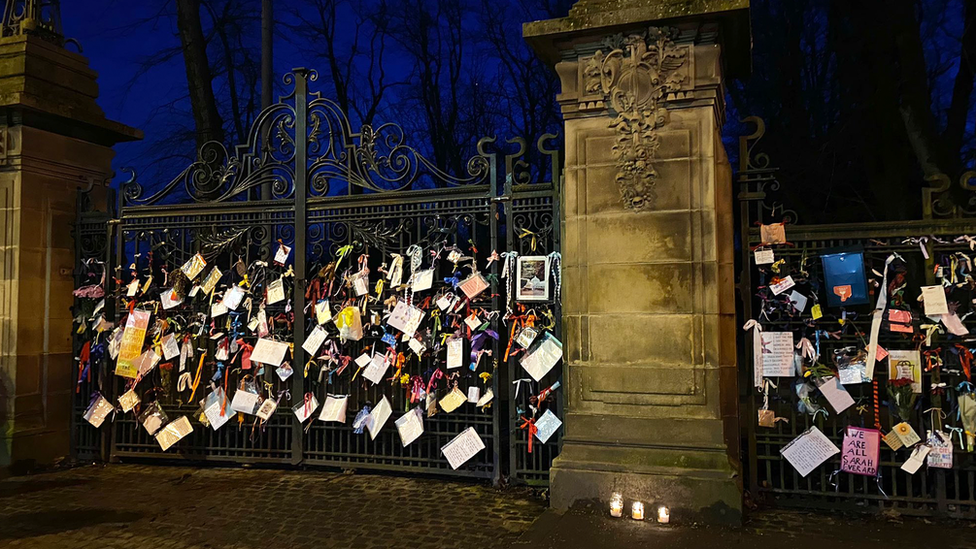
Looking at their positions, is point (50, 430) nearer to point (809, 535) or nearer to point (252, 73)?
point (809, 535)

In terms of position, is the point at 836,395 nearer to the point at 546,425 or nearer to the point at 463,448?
the point at 546,425

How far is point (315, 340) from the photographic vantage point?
269 inches

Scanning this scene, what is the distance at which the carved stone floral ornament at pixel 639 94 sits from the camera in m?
5.25

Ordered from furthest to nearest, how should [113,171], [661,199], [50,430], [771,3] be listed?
1. [771,3]
2. [113,171]
3. [50,430]
4. [661,199]

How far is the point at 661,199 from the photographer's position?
5.24m

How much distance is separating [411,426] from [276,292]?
192 cm

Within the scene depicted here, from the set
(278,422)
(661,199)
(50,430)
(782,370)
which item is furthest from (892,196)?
(50,430)

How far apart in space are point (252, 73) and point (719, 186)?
16.2m

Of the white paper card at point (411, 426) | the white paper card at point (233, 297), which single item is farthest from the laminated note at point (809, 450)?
the white paper card at point (233, 297)

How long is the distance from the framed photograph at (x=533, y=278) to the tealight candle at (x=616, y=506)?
1758mm

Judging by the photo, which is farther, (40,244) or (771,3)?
(771,3)

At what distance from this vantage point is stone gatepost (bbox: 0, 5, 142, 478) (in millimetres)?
7082

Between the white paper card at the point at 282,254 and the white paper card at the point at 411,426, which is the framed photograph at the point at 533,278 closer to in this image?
the white paper card at the point at 411,426

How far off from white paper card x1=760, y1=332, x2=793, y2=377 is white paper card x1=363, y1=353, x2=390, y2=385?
10.9 ft
